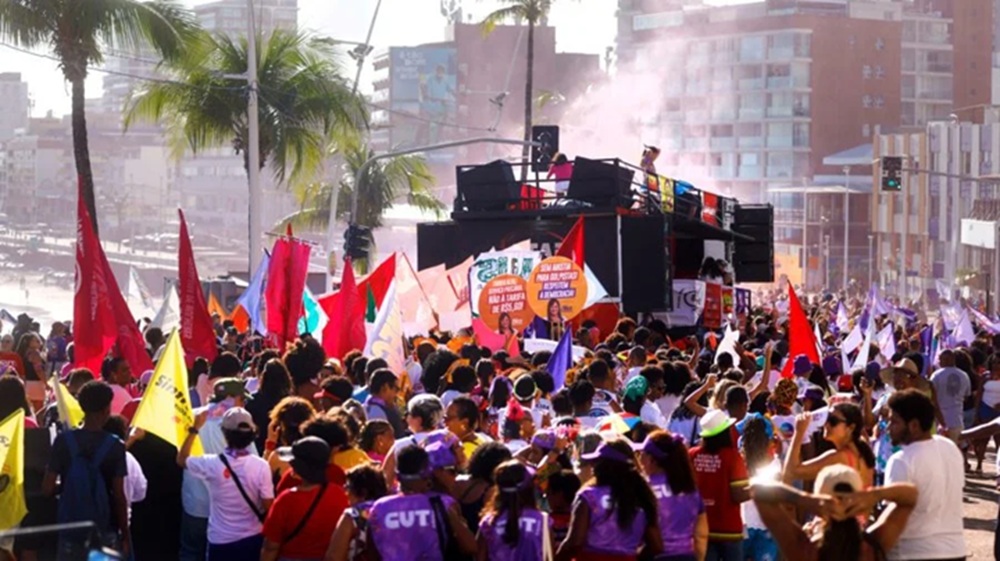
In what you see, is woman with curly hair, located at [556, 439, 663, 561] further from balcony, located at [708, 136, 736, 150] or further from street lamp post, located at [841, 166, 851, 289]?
balcony, located at [708, 136, 736, 150]

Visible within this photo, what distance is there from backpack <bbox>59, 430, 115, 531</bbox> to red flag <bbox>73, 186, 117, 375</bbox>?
14.5 ft

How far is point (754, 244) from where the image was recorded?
105 feet

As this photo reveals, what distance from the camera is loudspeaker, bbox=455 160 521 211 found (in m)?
26.8

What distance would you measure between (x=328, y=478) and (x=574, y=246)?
12735 mm

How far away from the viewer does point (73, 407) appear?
11.0 m

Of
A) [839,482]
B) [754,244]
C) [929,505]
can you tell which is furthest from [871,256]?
[839,482]

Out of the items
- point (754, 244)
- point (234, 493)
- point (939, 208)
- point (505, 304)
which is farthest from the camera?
point (939, 208)

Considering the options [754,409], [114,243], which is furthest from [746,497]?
[114,243]

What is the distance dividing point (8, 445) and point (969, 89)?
120m

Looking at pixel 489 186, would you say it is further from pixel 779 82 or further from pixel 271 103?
pixel 779 82

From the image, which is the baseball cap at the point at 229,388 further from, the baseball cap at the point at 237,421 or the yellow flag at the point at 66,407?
the baseball cap at the point at 237,421

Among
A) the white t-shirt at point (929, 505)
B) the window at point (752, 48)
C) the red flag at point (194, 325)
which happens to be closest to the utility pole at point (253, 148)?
the red flag at point (194, 325)

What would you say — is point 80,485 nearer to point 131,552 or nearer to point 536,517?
point 131,552

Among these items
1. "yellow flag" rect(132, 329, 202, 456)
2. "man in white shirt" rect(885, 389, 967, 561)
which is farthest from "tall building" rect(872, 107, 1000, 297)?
"man in white shirt" rect(885, 389, 967, 561)
